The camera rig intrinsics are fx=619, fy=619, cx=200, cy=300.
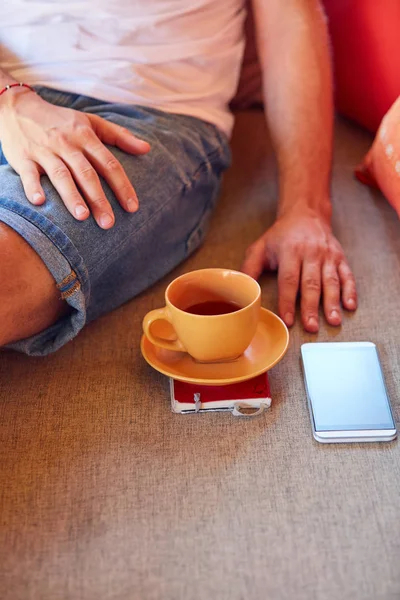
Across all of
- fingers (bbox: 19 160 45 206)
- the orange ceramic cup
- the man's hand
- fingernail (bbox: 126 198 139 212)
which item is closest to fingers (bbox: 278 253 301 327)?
the man's hand

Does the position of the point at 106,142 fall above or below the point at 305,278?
above

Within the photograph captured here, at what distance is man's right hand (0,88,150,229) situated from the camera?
2.66 feet

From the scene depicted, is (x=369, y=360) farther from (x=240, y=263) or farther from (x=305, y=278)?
(x=240, y=263)

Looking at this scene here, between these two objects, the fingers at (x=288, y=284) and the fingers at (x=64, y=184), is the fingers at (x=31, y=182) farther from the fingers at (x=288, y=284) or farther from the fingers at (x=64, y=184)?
the fingers at (x=288, y=284)

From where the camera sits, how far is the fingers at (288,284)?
89 cm

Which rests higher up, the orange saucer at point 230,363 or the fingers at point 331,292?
the orange saucer at point 230,363

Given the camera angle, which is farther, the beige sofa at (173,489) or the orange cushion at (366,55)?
the orange cushion at (366,55)

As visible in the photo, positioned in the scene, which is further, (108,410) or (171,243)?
(171,243)

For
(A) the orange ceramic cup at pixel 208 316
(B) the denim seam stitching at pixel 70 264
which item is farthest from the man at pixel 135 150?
(A) the orange ceramic cup at pixel 208 316

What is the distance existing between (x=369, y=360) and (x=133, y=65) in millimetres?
598

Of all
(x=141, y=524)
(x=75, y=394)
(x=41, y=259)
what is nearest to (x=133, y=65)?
(x=41, y=259)

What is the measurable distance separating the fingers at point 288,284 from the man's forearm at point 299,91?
0.48 feet

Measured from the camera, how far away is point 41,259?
30.0 inches

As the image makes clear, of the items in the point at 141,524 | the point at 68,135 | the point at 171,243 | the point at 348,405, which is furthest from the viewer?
the point at 171,243
